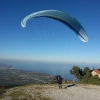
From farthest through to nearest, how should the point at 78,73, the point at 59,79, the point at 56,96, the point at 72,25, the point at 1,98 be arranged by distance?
1. the point at 78,73
2. the point at 59,79
3. the point at 72,25
4. the point at 56,96
5. the point at 1,98

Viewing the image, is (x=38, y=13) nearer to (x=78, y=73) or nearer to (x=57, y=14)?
(x=57, y=14)

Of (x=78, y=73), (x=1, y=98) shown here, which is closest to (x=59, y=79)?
(x=1, y=98)

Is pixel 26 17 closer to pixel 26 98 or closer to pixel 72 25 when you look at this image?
pixel 72 25

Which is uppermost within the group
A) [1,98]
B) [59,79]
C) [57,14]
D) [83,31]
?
[57,14]

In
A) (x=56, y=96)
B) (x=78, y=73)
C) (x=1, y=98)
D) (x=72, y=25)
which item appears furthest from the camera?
(x=78, y=73)

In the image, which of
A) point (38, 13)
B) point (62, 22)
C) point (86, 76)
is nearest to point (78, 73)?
point (86, 76)

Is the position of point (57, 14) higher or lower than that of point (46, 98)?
higher

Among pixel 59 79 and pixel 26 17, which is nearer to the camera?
pixel 26 17
